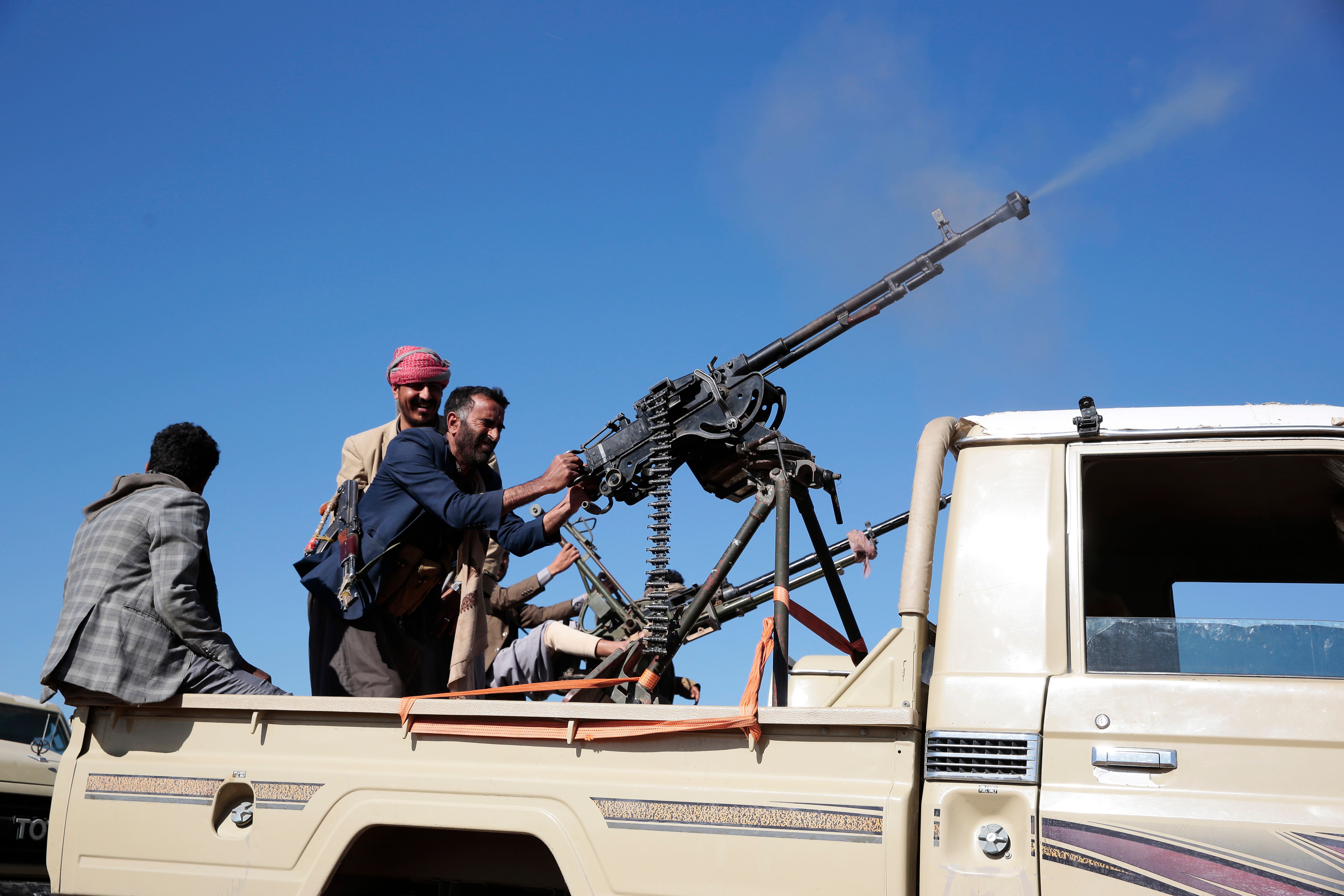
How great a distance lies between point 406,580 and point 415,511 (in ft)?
0.98

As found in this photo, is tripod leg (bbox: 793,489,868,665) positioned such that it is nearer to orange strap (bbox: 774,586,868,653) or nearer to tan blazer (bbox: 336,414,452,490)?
orange strap (bbox: 774,586,868,653)

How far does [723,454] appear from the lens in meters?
4.60

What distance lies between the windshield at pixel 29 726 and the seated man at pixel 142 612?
520cm

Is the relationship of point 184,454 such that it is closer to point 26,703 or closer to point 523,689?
point 523,689

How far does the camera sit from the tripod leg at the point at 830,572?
4191mm

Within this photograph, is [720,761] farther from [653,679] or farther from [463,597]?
[463,597]

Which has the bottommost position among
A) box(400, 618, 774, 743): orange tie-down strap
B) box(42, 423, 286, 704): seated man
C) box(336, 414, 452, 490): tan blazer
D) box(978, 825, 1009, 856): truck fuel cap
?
box(978, 825, 1009, 856): truck fuel cap

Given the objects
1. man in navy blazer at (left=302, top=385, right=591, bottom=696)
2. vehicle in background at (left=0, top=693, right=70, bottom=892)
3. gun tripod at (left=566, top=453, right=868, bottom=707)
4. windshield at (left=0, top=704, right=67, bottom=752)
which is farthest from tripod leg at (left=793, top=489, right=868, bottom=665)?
windshield at (left=0, top=704, right=67, bottom=752)

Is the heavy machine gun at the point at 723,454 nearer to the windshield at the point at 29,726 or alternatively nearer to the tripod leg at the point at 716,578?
the tripod leg at the point at 716,578

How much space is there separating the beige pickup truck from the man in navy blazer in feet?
3.47

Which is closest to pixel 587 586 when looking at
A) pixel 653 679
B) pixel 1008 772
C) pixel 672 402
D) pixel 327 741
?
pixel 672 402

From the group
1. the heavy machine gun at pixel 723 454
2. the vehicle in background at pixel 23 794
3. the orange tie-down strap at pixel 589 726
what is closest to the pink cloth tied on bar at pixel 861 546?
the heavy machine gun at pixel 723 454

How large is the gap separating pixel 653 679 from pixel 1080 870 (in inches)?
66.3

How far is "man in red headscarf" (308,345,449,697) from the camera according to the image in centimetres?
422
